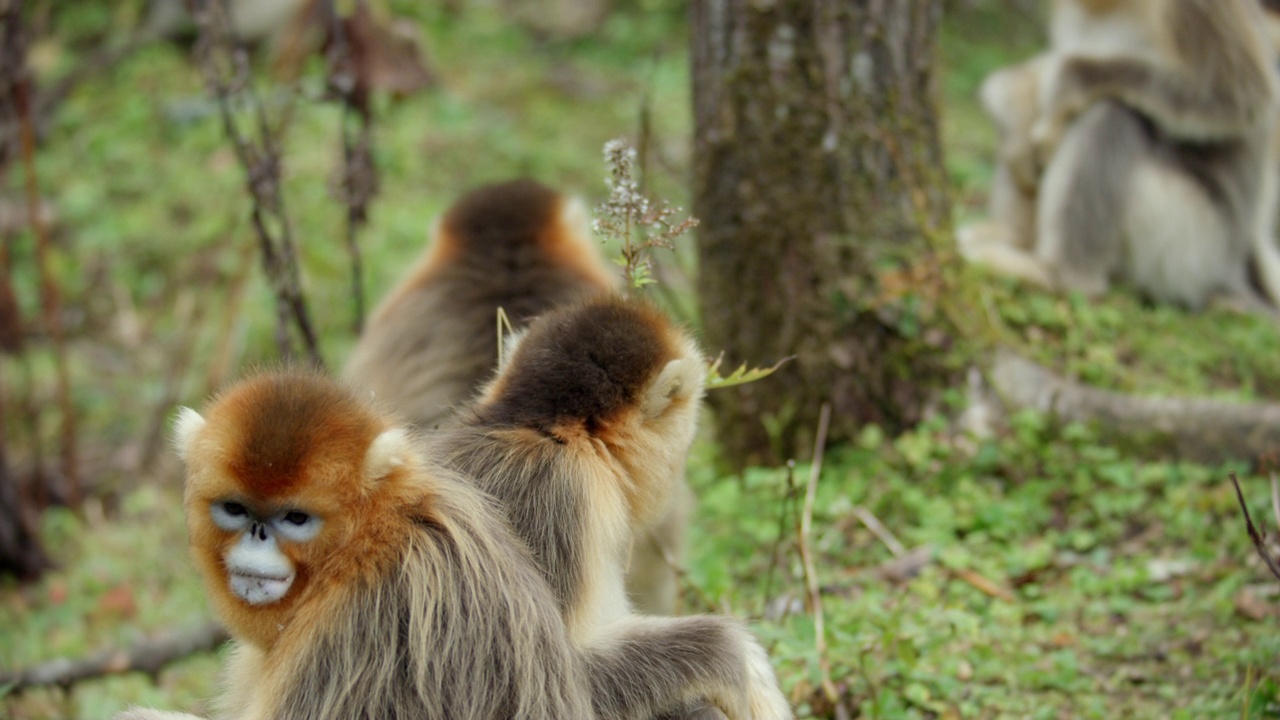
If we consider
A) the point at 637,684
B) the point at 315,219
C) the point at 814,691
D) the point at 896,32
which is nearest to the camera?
the point at 637,684

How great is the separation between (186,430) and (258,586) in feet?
1.52

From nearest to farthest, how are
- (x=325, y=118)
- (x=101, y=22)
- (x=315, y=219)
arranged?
(x=315, y=219) → (x=325, y=118) → (x=101, y=22)

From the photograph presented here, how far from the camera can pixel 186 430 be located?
9.20 feet

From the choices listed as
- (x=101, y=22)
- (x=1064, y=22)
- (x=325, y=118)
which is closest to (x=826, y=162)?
(x=1064, y=22)

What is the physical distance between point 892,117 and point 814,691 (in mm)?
2537

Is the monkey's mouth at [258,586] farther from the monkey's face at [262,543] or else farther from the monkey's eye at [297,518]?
the monkey's eye at [297,518]

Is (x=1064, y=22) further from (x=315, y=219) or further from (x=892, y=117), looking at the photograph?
(x=315, y=219)

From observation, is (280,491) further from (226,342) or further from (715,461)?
(226,342)

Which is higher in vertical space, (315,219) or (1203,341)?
(315,219)

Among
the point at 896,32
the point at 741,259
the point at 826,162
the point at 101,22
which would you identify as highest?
the point at 101,22

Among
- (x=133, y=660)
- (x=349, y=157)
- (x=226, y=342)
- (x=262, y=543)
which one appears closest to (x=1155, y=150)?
(x=349, y=157)

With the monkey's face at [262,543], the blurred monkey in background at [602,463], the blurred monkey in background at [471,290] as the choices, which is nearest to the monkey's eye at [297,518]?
the monkey's face at [262,543]

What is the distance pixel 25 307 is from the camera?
9.57 m

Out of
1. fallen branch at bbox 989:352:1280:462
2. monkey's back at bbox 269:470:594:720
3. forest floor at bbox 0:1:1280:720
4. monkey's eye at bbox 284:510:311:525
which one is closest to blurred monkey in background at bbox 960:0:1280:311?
forest floor at bbox 0:1:1280:720
